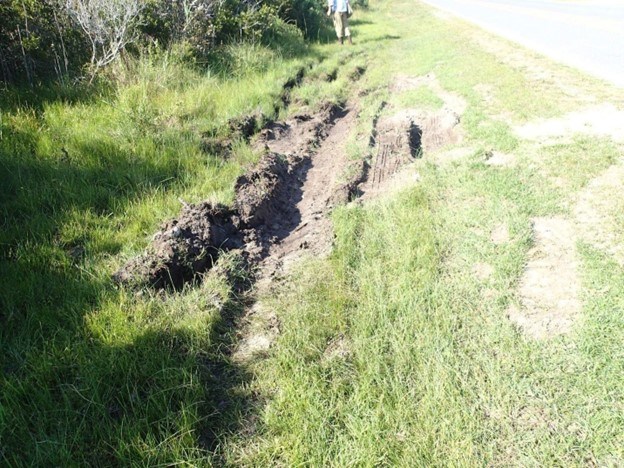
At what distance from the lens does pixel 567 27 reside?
11602mm

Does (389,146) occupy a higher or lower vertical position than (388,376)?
higher

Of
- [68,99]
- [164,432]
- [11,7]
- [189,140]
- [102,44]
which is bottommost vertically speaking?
[164,432]

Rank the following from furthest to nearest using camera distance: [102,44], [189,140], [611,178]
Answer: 1. [102,44]
2. [189,140]
3. [611,178]

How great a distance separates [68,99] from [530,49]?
9.04 metres

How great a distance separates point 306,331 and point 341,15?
11.3 m

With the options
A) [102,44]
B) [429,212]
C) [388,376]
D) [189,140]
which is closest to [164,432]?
[388,376]

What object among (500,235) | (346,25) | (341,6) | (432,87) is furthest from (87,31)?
(346,25)

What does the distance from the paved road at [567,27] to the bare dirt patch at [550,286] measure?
15.3 ft

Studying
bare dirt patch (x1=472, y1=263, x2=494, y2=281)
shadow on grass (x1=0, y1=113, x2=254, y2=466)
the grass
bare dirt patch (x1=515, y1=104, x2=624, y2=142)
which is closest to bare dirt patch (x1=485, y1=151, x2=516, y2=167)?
the grass

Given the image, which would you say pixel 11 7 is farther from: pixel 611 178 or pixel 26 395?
pixel 611 178

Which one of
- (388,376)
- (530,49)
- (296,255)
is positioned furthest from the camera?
(530,49)

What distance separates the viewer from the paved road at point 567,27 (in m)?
8.16

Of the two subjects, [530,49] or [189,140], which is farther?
[530,49]

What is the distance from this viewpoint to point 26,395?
7.80 ft
